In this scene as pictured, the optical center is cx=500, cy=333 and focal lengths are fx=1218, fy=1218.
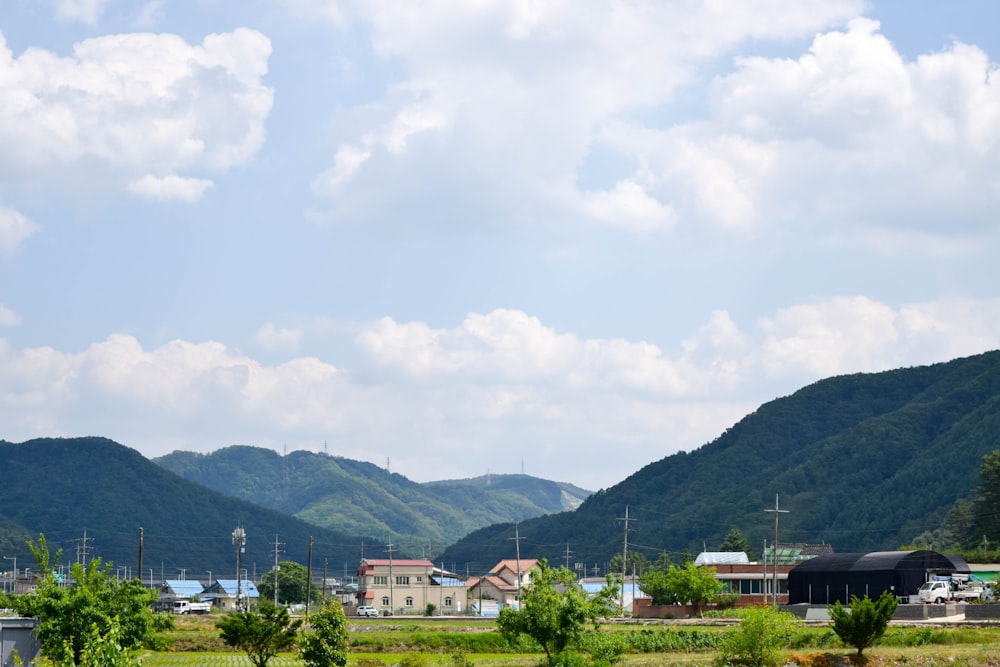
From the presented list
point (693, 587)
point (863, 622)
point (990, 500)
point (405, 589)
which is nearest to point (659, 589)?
point (693, 587)

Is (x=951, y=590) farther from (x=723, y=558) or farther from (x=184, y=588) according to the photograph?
(x=184, y=588)

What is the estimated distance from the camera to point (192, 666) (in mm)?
59188

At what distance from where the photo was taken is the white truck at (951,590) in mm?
84188

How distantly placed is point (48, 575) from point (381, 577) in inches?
4528

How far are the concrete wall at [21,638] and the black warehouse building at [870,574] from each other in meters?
69.2

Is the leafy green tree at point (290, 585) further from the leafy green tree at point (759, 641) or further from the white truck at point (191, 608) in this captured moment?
the leafy green tree at point (759, 641)

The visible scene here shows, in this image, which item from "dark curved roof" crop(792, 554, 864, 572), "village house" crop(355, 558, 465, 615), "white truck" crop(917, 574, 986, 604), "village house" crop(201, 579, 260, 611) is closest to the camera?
"white truck" crop(917, 574, 986, 604)

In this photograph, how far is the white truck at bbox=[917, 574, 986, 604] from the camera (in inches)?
3314

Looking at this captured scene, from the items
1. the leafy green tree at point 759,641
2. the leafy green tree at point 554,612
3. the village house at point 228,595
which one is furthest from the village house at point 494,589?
the leafy green tree at point 759,641


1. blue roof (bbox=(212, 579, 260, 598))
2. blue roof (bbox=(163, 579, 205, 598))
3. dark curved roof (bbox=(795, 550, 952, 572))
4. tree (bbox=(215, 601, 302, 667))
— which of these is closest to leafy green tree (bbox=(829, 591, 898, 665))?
tree (bbox=(215, 601, 302, 667))

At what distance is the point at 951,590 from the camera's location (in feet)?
288

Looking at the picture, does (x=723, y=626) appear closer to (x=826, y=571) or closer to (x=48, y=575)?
(x=826, y=571)

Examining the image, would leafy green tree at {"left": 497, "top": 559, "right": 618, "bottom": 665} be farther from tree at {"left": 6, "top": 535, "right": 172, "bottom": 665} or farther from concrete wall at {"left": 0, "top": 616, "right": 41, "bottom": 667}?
concrete wall at {"left": 0, "top": 616, "right": 41, "bottom": 667}

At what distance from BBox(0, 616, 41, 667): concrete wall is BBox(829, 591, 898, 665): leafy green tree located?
31.3 meters
